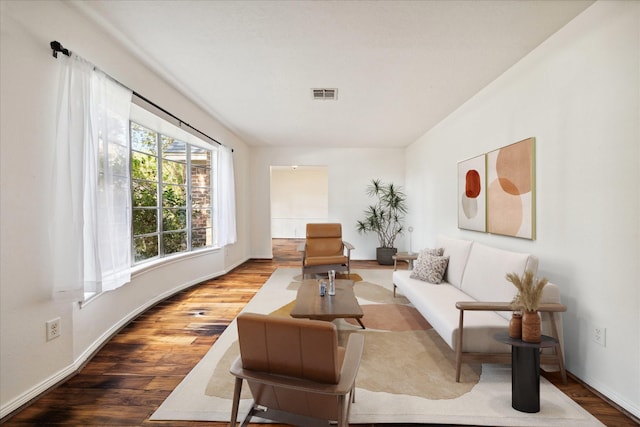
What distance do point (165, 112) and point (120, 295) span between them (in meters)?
2.10

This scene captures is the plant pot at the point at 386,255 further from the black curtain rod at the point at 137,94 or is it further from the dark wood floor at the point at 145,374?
the black curtain rod at the point at 137,94

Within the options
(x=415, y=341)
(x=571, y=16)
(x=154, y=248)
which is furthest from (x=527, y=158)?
(x=154, y=248)

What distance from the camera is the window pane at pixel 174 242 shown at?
448 centimetres

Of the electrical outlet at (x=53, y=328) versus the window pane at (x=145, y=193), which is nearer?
the electrical outlet at (x=53, y=328)

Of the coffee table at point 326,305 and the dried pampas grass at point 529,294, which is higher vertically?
the dried pampas grass at point 529,294

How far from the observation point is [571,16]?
2.30 meters

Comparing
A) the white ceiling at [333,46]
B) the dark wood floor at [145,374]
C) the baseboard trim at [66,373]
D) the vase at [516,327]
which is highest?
the white ceiling at [333,46]

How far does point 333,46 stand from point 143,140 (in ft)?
9.05

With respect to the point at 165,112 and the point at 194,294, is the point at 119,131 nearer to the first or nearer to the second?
the point at 165,112

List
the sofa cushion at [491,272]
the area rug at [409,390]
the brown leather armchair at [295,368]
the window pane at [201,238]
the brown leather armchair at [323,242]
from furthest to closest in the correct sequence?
the brown leather armchair at [323,242]
the window pane at [201,238]
the sofa cushion at [491,272]
the area rug at [409,390]
the brown leather armchair at [295,368]

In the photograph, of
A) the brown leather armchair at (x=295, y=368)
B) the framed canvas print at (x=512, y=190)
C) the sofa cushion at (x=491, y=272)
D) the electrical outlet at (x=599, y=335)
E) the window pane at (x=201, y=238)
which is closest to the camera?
the brown leather armchair at (x=295, y=368)

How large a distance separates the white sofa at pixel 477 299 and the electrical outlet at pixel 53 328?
2.77 m

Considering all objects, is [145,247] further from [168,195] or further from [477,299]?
[477,299]

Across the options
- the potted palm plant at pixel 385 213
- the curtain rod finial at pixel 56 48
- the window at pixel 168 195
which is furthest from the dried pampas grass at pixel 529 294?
the potted palm plant at pixel 385 213
